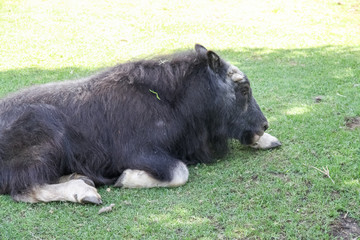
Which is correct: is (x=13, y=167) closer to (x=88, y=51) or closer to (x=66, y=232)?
(x=66, y=232)

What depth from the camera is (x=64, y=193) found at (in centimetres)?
435

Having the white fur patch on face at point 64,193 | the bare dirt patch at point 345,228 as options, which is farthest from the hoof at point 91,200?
the bare dirt patch at point 345,228

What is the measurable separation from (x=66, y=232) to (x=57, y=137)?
3.44 ft

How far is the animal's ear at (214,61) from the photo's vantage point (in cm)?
508

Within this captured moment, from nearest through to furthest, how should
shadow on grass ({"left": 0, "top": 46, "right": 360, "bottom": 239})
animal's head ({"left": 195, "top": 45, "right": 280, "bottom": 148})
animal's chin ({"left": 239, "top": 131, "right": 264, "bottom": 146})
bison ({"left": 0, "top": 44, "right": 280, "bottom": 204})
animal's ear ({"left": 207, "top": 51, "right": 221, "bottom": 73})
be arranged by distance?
shadow on grass ({"left": 0, "top": 46, "right": 360, "bottom": 239}), bison ({"left": 0, "top": 44, "right": 280, "bottom": 204}), animal's ear ({"left": 207, "top": 51, "right": 221, "bottom": 73}), animal's head ({"left": 195, "top": 45, "right": 280, "bottom": 148}), animal's chin ({"left": 239, "top": 131, "right": 264, "bottom": 146})

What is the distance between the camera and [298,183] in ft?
15.0

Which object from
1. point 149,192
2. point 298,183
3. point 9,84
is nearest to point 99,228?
point 149,192

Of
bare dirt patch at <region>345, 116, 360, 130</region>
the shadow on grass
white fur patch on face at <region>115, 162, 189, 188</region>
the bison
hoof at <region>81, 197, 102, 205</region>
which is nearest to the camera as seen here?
the shadow on grass

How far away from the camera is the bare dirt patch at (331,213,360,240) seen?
149 inches

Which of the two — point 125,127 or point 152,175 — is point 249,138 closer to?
point 152,175

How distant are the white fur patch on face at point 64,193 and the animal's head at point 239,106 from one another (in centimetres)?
168

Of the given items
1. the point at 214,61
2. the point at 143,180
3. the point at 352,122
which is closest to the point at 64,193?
the point at 143,180

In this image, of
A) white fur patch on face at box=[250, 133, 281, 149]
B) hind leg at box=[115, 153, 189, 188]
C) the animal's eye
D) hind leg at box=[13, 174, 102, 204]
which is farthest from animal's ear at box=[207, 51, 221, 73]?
hind leg at box=[13, 174, 102, 204]

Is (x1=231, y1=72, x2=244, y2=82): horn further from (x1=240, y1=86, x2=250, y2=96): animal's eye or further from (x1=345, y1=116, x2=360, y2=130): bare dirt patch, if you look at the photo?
(x1=345, y1=116, x2=360, y2=130): bare dirt patch
